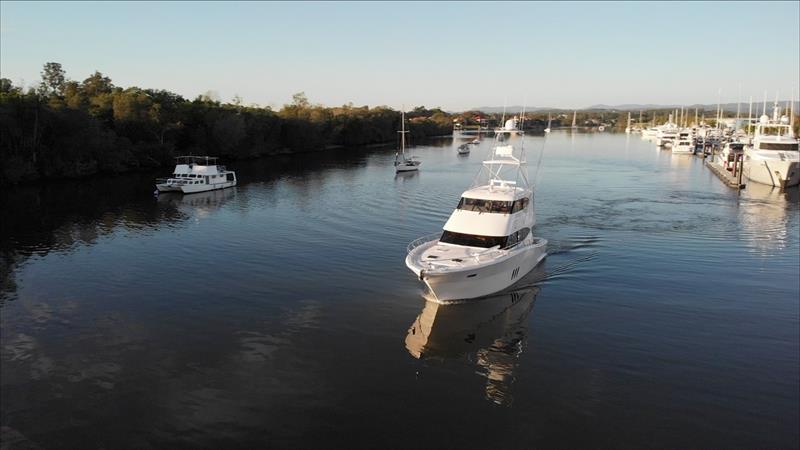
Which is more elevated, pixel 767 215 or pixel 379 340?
pixel 767 215

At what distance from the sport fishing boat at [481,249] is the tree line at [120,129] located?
65756mm

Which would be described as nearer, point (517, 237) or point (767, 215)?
point (517, 237)

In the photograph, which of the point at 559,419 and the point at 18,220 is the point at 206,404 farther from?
the point at 18,220

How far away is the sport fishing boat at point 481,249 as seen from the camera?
2606 cm

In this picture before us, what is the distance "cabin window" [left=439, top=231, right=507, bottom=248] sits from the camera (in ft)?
96.1

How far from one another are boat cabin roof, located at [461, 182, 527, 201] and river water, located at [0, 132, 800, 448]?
487 centimetres

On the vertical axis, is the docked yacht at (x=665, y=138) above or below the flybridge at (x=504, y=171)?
above

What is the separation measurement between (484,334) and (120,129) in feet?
297

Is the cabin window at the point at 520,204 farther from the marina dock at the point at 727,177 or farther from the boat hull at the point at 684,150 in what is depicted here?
the boat hull at the point at 684,150

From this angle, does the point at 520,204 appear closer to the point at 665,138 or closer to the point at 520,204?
the point at 520,204

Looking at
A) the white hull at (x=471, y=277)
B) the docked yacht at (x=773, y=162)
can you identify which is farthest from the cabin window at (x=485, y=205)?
the docked yacht at (x=773, y=162)

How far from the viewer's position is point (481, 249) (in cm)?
2867

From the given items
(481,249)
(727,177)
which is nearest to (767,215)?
(727,177)

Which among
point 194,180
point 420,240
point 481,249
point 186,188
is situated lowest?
point 481,249
